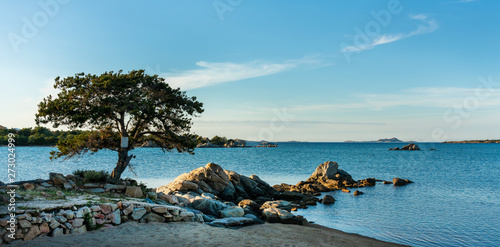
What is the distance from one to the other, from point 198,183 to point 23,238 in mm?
15153

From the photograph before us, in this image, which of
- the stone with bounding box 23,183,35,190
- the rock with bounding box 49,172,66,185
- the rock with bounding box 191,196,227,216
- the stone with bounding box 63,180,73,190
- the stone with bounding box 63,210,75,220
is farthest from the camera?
the rock with bounding box 191,196,227,216

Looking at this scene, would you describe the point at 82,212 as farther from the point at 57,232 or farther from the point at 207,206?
the point at 207,206

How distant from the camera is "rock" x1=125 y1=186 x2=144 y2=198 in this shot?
1606 cm

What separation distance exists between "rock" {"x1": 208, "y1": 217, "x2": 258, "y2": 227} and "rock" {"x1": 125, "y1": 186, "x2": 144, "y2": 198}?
3993 mm

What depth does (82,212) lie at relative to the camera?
11.7m

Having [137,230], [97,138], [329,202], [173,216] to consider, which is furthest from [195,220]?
[329,202]

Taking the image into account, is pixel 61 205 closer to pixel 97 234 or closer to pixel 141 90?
pixel 97 234

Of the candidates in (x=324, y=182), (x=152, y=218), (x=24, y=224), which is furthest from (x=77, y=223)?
(x=324, y=182)

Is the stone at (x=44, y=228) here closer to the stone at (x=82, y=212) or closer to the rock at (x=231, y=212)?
the stone at (x=82, y=212)

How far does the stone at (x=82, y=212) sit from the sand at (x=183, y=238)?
71cm

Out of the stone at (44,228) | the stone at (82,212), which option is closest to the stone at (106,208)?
the stone at (82,212)

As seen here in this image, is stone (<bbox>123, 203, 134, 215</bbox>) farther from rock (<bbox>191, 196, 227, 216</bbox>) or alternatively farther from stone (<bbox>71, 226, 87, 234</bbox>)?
rock (<bbox>191, 196, 227, 216</bbox>)

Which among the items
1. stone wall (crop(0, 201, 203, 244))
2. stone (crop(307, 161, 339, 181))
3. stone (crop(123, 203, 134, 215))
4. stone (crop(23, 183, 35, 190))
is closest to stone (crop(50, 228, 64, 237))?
stone wall (crop(0, 201, 203, 244))

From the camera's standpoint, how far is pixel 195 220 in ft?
47.8
